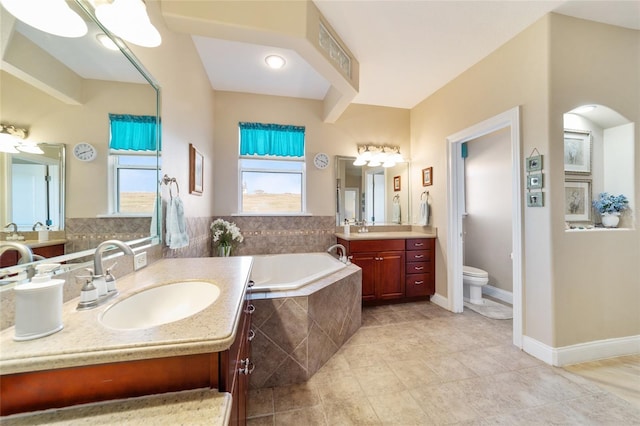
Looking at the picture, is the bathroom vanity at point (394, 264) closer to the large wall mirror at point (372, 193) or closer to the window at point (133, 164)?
the large wall mirror at point (372, 193)

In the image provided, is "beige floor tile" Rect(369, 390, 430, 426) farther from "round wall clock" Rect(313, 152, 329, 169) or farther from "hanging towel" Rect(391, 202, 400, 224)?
"round wall clock" Rect(313, 152, 329, 169)

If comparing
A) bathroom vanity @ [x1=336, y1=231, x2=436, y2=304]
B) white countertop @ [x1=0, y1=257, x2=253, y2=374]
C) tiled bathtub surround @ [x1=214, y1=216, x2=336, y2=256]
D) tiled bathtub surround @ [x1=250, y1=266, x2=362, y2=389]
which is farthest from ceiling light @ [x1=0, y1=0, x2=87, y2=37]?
bathroom vanity @ [x1=336, y1=231, x2=436, y2=304]

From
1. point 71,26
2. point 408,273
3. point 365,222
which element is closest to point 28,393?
point 71,26

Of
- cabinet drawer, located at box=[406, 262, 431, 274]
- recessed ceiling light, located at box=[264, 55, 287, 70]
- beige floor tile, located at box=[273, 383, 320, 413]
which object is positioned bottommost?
beige floor tile, located at box=[273, 383, 320, 413]

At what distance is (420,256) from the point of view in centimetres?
317

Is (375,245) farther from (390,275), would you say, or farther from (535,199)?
(535,199)

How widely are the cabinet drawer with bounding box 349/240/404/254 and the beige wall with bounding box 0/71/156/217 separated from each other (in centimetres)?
236

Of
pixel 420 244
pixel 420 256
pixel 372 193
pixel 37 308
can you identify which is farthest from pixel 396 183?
pixel 37 308

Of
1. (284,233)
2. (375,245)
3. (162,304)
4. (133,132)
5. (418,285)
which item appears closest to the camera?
(162,304)

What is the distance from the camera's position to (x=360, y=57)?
A: 2.47m

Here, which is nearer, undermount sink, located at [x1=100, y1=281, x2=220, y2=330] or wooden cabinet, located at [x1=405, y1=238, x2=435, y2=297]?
undermount sink, located at [x1=100, y1=281, x2=220, y2=330]

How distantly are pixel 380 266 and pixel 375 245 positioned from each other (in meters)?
0.27

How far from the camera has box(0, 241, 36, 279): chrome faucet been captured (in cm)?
70

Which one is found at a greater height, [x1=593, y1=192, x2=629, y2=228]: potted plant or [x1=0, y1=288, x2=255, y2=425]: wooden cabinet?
[x1=593, y1=192, x2=629, y2=228]: potted plant
